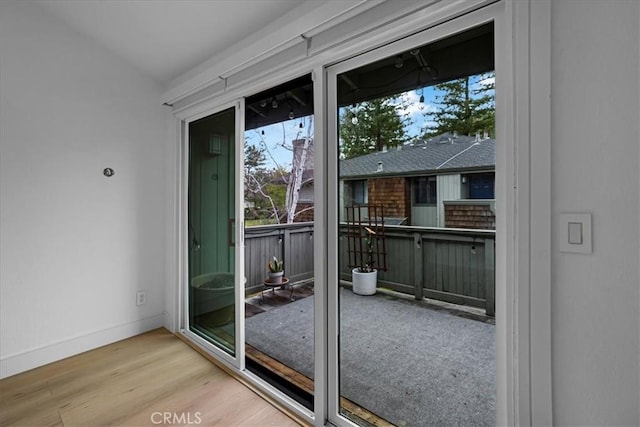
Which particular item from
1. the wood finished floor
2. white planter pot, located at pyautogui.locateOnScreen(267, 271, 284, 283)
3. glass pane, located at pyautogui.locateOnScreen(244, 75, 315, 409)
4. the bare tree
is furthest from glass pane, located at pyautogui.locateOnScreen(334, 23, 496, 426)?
white planter pot, located at pyautogui.locateOnScreen(267, 271, 284, 283)

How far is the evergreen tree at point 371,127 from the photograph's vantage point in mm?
1491

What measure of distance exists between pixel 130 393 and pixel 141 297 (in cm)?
105

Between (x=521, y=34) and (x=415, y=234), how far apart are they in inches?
33.6

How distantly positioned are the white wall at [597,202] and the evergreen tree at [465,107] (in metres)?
0.24

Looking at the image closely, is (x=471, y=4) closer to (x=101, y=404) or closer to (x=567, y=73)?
(x=567, y=73)

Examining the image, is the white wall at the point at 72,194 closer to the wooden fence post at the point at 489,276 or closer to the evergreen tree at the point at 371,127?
the evergreen tree at the point at 371,127

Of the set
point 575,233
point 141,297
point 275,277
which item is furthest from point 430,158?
point 141,297

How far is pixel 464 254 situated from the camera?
129 centimetres

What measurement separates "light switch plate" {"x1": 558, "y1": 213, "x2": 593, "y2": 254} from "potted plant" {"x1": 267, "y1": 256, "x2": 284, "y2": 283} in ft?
9.50

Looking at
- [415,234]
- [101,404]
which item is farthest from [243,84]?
[101,404]

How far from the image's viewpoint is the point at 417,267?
1.45 meters

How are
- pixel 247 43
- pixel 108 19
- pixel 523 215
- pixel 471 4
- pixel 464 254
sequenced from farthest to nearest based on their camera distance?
pixel 108 19, pixel 247 43, pixel 464 254, pixel 471 4, pixel 523 215

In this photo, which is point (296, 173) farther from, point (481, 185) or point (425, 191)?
point (481, 185)

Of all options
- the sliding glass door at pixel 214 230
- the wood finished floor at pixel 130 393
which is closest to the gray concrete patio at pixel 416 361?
the wood finished floor at pixel 130 393
